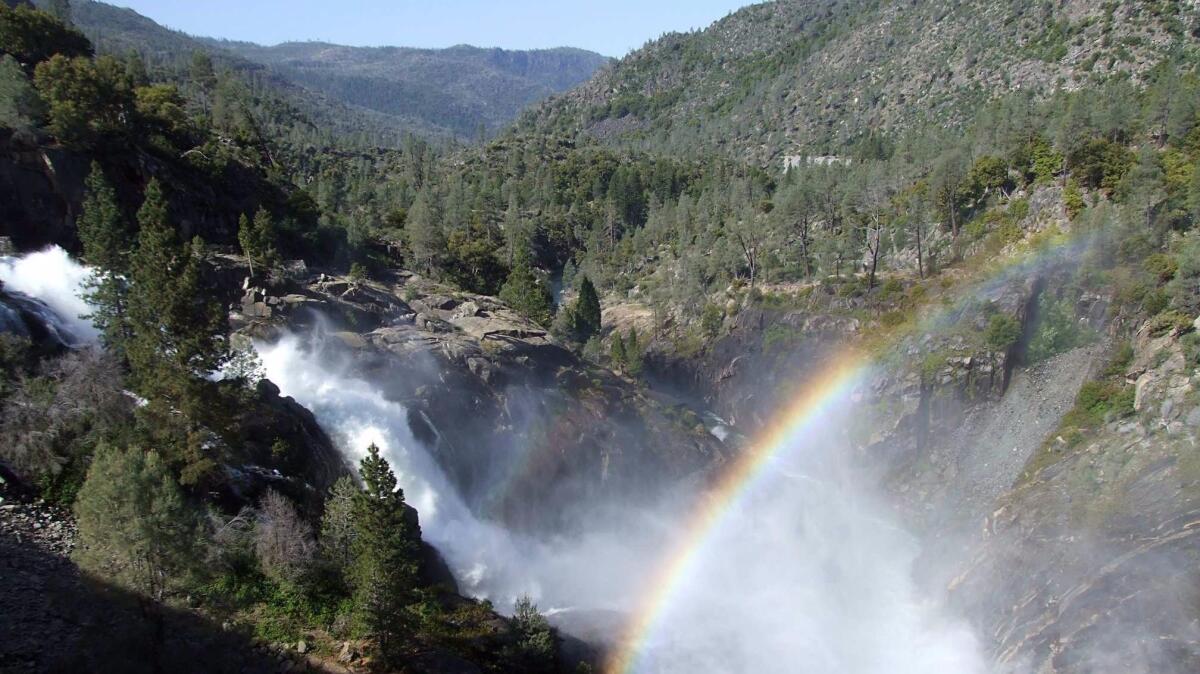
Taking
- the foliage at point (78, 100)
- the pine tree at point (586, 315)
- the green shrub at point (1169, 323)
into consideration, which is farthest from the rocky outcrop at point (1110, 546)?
the foliage at point (78, 100)

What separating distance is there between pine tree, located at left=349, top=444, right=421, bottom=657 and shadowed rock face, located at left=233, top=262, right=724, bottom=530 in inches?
794

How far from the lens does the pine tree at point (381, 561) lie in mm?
28703

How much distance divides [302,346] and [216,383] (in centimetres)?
1811

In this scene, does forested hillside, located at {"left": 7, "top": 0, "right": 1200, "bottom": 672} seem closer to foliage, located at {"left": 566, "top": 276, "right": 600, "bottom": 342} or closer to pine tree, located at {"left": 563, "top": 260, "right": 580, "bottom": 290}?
foliage, located at {"left": 566, "top": 276, "right": 600, "bottom": 342}

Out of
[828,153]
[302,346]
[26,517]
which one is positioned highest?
[828,153]

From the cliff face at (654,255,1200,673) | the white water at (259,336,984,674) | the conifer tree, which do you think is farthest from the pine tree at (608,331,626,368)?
the conifer tree

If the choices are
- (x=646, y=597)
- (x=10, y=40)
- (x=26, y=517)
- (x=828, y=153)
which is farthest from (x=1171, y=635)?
(x=828, y=153)

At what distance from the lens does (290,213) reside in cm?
6638

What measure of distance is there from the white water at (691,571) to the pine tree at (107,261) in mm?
4173

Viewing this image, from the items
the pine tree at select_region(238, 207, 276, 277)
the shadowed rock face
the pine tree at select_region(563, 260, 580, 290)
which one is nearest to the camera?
the shadowed rock face

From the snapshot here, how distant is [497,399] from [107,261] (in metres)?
28.1

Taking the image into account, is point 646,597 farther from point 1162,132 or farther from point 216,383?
point 1162,132

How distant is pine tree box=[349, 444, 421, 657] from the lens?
28.7 metres

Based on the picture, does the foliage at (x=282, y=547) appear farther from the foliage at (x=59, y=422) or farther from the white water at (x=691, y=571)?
the white water at (x=691, y=571)
